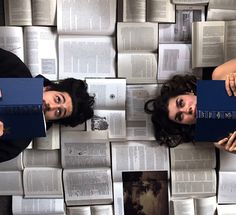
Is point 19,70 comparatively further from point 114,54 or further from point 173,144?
point 173,144

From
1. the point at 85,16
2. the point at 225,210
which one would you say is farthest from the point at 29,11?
the point at 225,210

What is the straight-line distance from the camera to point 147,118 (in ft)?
4.17

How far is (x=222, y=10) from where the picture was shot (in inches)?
47.6

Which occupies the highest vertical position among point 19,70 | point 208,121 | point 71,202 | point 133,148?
point 19,70

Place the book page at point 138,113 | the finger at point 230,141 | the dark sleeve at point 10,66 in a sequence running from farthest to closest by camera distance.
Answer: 1. the book page at point 138,113
2. the dark sleeve at point 10,66
3. the finger at point 230,141

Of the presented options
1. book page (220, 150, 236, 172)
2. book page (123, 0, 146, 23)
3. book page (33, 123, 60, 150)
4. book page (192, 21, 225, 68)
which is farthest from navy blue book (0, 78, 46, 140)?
book page (220, 150, 236, 172)

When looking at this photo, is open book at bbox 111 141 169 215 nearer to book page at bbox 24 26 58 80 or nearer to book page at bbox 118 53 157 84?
book page at bbox 118 53 157 84

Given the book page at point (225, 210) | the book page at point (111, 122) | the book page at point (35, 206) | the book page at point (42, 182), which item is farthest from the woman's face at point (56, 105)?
the book page at point (225, 210)

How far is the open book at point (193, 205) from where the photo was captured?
131cm

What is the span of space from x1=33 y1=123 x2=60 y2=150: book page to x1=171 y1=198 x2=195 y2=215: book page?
1.37 ft

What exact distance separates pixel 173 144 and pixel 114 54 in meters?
0.33

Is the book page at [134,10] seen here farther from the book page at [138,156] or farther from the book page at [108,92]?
the book page at [138,156]

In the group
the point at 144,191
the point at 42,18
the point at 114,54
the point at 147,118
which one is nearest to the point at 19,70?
the point at 42,18

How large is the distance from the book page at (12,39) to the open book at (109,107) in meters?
0.23
